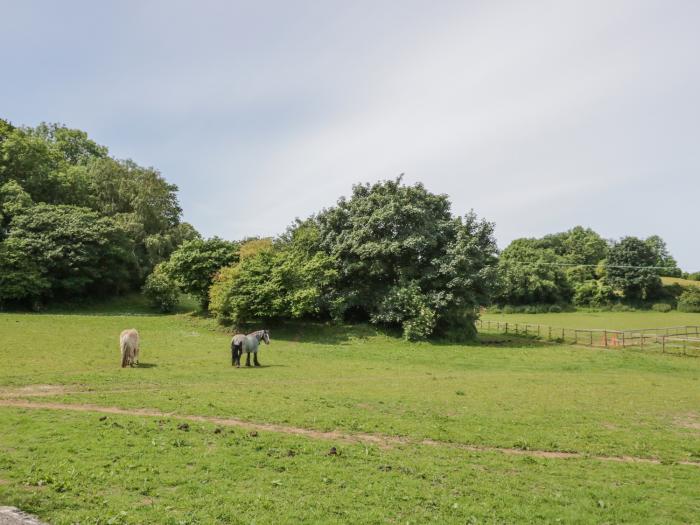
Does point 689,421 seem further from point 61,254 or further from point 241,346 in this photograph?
point 61,254

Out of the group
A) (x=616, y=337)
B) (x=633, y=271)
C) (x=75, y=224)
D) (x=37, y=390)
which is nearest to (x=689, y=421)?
(x=37, y=390)

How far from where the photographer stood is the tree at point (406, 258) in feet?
121

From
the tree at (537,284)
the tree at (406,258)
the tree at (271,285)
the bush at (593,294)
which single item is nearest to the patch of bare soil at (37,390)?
the tree at (271,285)

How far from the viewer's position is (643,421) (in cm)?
1448

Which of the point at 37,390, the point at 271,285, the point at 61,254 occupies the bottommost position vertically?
the point at 37,390

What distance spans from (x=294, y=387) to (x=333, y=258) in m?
21.2

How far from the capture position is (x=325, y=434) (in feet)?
38.5

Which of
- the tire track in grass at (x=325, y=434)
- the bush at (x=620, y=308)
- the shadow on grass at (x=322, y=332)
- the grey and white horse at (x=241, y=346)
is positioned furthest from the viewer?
the bush at (x=620, y=308)

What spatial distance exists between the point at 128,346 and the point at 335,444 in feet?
46.5

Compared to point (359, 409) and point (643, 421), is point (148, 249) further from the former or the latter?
point (643, 421)

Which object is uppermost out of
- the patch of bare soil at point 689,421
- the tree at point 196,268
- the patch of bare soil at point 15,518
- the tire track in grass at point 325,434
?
the tree at point 196,268

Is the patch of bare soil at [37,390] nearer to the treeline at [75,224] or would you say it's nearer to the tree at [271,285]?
the tree at [271,285]

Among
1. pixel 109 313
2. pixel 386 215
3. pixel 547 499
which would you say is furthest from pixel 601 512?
pixel 109 313

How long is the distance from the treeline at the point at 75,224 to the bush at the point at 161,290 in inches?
181
